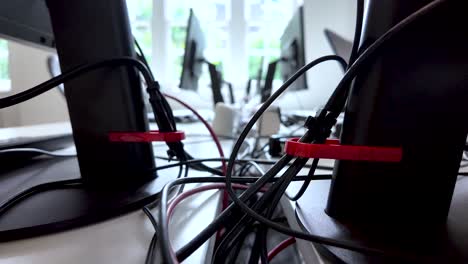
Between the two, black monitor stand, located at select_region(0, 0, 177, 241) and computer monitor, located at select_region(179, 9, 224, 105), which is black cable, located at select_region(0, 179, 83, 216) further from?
computer monitor, located at select_region(179, 9, 224, 105)

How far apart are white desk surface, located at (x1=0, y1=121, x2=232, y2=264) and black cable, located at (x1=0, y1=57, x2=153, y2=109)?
0.14 metres

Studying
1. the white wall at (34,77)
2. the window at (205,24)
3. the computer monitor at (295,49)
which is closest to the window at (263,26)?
the window at (205,24)

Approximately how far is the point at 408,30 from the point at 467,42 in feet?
0.15

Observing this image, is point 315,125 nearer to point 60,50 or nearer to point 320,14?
point 60,50

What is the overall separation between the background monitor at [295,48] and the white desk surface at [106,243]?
1.17 meters

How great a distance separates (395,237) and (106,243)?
0.70 feet

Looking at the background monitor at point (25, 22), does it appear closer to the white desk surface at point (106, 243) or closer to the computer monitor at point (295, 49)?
the white desk surface at point (106, 243)

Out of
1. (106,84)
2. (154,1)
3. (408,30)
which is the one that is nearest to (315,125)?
(408,30)

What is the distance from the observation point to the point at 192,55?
5.01 ft

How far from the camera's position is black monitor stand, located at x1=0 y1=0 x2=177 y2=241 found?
31 cm

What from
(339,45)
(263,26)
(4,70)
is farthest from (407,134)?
(263,26)

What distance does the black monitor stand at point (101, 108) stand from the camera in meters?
0.31

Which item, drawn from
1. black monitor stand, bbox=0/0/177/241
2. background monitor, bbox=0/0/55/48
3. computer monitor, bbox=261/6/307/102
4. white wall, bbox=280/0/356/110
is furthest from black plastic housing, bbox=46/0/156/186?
white wall, bbox=280/0/356/110

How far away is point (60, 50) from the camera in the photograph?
326 mm
